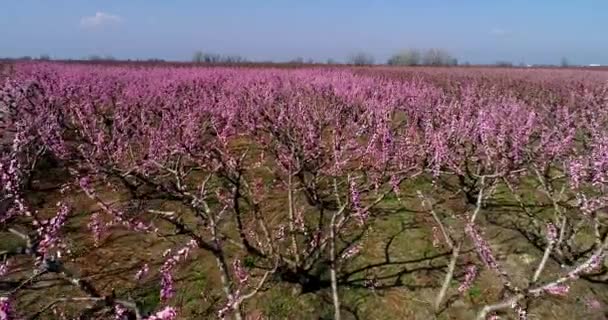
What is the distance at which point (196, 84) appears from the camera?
77.6ft

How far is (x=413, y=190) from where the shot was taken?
1221 cm

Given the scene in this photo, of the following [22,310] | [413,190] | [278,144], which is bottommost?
[22,310]

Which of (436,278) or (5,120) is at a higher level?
(5,120)

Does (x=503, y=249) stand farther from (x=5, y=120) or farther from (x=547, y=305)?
(x=5, y=120)

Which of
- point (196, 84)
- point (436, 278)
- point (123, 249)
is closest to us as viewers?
point (436, 278)

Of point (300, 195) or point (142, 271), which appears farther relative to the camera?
point (300, 195)

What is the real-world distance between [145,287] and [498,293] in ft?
19.6

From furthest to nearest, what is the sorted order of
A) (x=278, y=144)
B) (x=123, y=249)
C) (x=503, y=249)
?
(x=278, y=144) → (x=123, y=249) → (x=503, y=249)

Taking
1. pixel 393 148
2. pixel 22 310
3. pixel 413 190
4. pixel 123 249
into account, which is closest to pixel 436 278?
pixel 393 148

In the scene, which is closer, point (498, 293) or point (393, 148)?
point (498, 293)

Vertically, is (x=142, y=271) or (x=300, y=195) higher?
(x=300, y=195)

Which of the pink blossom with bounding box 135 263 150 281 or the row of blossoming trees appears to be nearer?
the pink blossom with bounding box 135 263 150 281

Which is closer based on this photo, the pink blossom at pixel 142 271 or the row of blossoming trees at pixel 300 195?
the pink blossom at pixel 142 271

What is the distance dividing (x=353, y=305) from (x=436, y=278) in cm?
160
